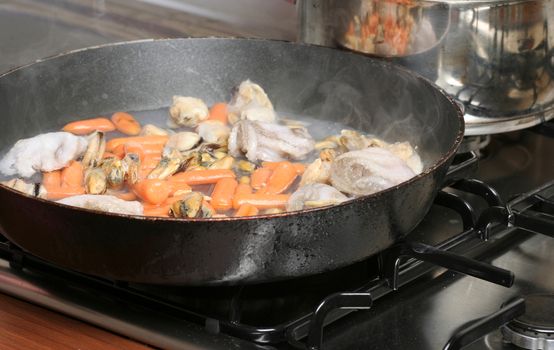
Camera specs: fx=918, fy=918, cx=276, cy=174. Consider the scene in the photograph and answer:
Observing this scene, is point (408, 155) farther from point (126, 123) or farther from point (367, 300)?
point (126, 123)

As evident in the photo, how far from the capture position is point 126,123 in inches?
61.0

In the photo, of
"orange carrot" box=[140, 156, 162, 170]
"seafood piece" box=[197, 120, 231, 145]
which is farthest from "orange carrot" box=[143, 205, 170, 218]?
"seafood piece" box=[197, 120, 231, 145]

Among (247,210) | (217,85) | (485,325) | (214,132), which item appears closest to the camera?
(485,325)

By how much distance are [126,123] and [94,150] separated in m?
0.15

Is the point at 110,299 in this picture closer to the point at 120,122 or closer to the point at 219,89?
the point at 120,122

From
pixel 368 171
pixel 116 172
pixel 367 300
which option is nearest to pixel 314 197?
pixel 368 171

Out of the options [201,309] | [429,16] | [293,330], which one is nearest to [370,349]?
[293,330]

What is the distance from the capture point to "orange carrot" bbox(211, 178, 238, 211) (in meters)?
1.29

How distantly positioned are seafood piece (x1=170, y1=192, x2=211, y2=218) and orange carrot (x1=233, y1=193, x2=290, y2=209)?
103 mm

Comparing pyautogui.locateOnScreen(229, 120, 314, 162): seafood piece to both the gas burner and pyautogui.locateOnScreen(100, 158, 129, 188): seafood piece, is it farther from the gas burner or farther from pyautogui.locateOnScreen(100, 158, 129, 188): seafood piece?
the gas burner

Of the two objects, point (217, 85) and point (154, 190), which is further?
point (217, 85)

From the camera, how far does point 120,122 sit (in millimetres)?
1553

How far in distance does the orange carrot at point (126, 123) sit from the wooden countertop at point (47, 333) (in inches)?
17.9

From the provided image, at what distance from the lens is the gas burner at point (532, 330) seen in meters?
1.07
